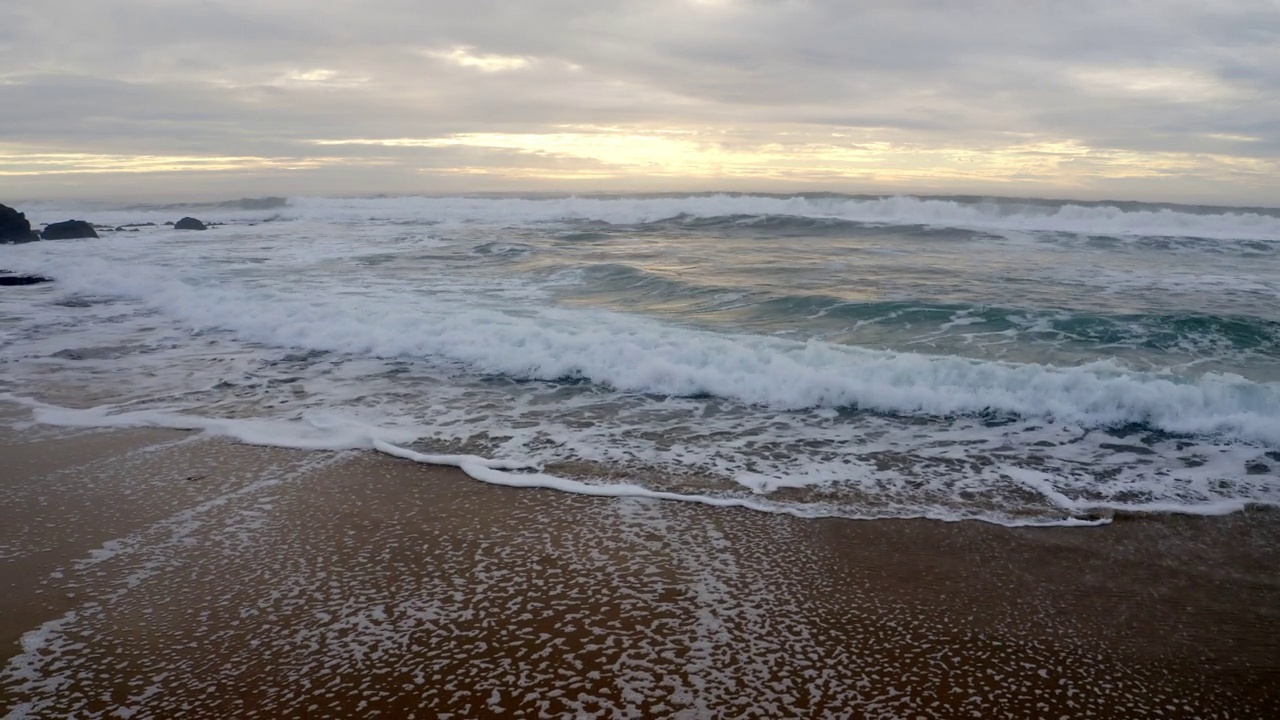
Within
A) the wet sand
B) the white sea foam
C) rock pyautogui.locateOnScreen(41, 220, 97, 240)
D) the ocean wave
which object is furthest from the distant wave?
the wet sand

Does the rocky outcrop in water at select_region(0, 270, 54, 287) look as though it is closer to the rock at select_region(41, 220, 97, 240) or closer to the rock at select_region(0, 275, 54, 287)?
the rock at select_region(0, 275, 54, 287)

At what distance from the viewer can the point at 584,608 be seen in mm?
3568

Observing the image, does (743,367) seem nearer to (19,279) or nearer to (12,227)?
(19,279)

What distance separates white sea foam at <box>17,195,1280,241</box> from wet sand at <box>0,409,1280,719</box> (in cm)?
2336

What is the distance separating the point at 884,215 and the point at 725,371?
2572 cm

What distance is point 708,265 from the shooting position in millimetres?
16500

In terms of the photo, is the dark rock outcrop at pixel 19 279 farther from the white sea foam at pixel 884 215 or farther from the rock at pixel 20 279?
A: the white sea foam at pixel 884 215

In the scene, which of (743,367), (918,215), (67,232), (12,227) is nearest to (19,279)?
(12,227)

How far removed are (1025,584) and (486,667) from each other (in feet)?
8.68

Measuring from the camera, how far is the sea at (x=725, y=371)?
17.6 feet

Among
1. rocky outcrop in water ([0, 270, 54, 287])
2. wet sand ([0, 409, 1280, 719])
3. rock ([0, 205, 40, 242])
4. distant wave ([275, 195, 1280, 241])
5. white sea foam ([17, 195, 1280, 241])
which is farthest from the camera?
white sea foam ([17, 195, 1280, 241])

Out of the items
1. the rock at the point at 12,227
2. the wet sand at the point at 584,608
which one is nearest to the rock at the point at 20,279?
the rock at the point at 12,227

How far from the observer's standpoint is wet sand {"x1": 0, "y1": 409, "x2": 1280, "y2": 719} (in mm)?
2975

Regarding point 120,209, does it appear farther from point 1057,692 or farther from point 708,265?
point 1057,692
